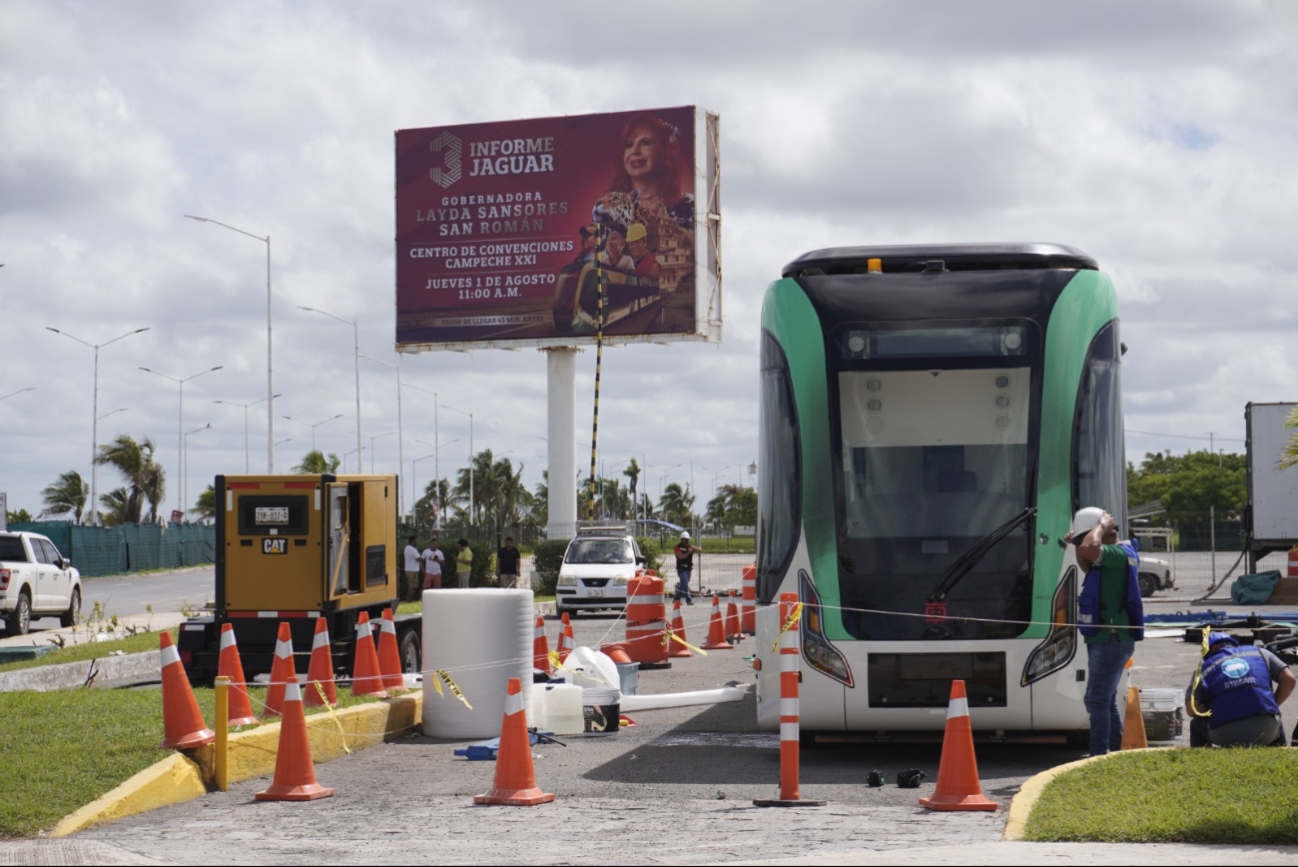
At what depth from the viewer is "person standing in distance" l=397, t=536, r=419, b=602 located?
33969 millimetres

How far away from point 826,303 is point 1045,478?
1.98 metres

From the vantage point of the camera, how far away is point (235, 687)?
1210cm

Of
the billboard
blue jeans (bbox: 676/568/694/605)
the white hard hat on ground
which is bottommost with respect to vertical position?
blue jeans (bbox: 676/568/694/605)

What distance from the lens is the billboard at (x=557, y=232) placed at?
43844 millimetres

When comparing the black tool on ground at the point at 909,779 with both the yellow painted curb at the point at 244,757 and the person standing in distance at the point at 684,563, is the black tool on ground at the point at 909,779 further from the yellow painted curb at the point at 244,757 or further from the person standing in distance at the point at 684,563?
the person standing in distance at the point at 684,563

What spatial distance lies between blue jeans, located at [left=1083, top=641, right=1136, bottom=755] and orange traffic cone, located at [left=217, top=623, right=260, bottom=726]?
591 cm

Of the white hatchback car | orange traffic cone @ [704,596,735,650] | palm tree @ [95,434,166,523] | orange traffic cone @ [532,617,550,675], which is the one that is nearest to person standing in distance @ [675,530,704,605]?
the white hatchback car

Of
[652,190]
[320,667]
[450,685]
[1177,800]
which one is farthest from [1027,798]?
[652,190]

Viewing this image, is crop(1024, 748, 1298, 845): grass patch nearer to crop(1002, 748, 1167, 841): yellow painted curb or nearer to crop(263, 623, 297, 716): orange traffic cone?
Answer: crop(1002, 748, 1167, 841): yellow painted curb

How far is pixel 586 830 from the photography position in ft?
28.2

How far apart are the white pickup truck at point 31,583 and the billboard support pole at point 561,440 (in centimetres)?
1955

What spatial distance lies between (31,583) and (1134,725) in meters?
21.5

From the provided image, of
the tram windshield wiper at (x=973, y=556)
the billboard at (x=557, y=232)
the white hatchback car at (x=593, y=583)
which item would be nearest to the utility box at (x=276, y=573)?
the tram windshield wiper at (x=973, y=556)

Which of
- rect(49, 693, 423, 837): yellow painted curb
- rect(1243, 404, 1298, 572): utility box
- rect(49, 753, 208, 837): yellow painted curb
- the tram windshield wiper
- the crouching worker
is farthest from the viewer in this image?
rect(1243, 404, 1298, 572): utility box
